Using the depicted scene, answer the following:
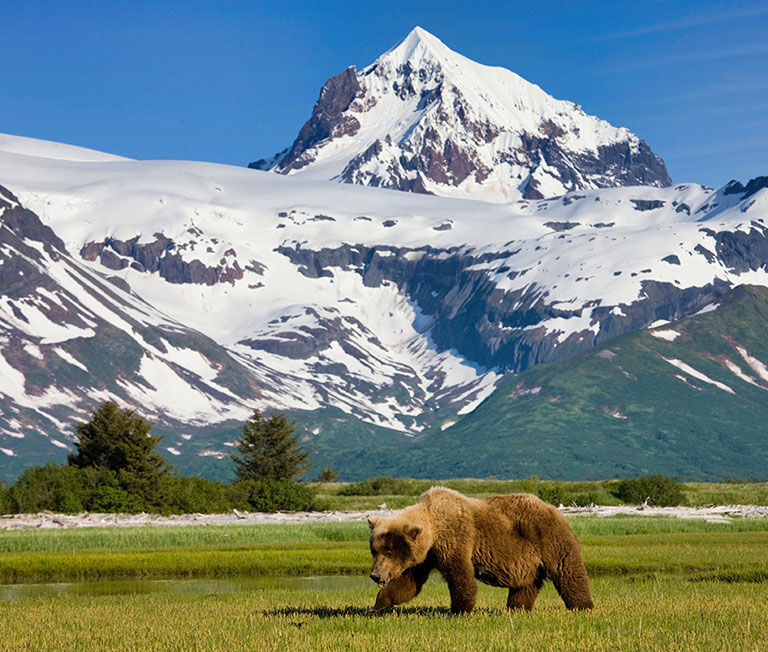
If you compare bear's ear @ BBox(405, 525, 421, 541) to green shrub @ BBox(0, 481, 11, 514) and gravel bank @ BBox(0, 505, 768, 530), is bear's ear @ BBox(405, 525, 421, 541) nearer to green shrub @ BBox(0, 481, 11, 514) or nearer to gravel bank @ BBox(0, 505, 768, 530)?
gravel bank @ BBox(0, 505, 768, 530)

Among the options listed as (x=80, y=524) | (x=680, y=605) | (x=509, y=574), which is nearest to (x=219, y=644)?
(x=509, y=574)

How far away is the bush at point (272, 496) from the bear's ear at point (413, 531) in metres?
70.3

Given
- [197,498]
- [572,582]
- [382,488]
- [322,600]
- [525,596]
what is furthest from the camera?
[382,488]

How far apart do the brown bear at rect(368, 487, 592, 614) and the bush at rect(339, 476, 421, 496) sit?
95.5m

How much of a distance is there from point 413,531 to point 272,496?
71.2 m

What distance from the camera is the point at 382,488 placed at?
121 meters

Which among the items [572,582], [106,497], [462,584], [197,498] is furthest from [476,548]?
[197,498]

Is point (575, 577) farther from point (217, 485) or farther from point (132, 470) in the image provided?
point (217, 485)

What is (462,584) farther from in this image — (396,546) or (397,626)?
(396,546)

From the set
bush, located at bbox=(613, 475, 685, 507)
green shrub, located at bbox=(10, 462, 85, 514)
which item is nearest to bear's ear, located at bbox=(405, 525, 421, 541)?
green shrub, located at bbox=(10, 462, 85, 514)

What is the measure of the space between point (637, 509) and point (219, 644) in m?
70.0

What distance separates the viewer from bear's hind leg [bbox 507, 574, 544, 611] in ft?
65.2

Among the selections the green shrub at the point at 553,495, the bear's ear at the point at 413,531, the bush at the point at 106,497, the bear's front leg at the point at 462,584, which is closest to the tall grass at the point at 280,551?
the bush at the point at 106,497

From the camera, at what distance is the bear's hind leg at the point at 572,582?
1903 cm
